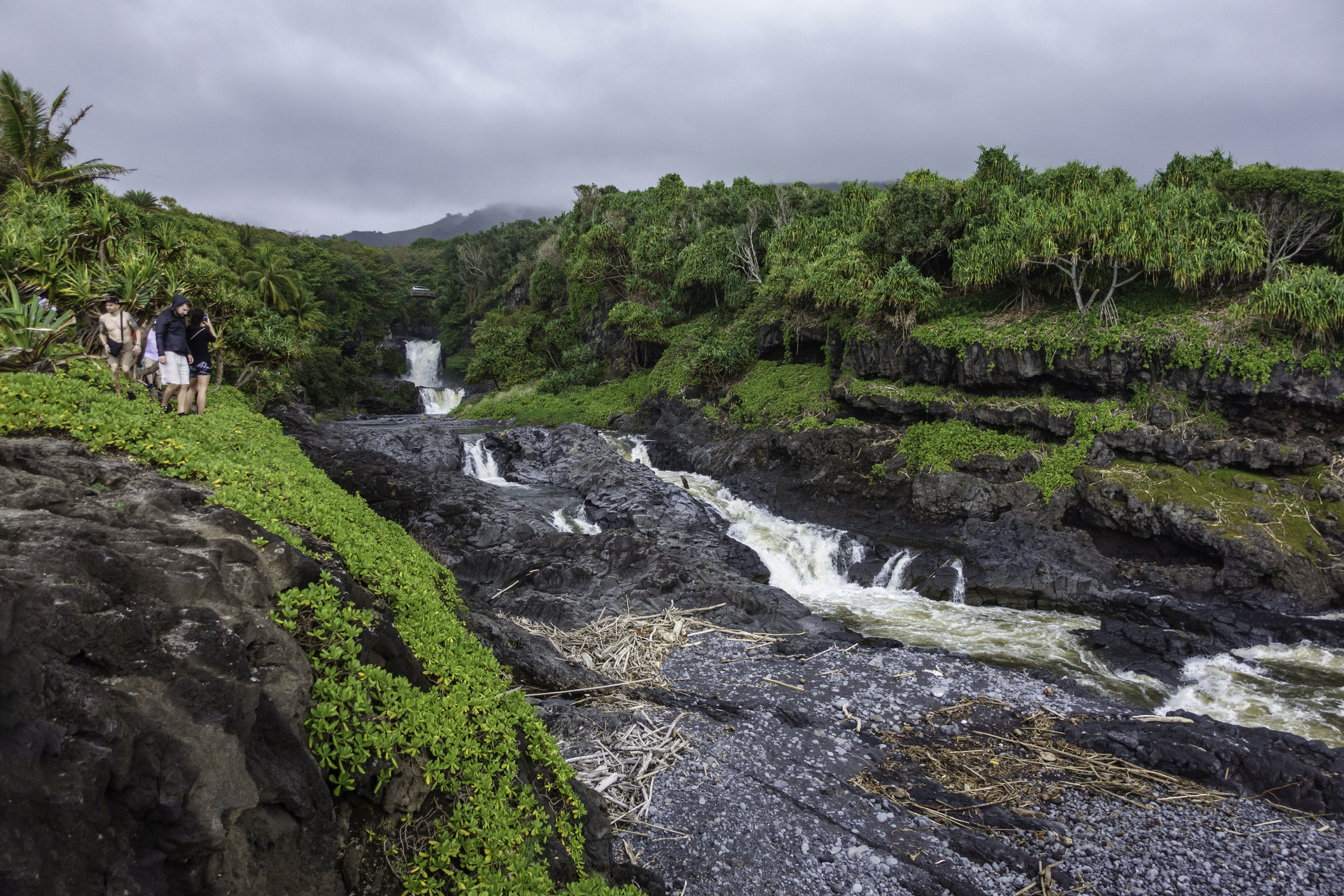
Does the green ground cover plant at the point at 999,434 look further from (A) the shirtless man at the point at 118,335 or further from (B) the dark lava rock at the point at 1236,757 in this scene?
(A) the shirtless man at the point at 118,335

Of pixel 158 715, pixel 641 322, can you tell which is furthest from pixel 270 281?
pixel 158 715

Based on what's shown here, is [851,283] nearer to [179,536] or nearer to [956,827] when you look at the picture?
[956,827]

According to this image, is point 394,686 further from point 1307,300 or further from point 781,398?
point 781,398

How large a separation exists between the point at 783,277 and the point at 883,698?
21.8 meters

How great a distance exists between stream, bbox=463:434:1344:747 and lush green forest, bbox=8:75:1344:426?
7.17 m

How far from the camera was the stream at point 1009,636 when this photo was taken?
900 cm

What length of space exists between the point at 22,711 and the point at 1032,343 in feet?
69.1

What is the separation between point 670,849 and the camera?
5105 mm

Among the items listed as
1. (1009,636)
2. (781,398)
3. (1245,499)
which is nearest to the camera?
(1009,636)

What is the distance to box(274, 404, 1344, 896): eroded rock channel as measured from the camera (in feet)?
17.4

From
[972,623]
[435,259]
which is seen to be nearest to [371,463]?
[972,623]

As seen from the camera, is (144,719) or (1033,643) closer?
(144,719)

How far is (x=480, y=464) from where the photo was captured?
22453mm

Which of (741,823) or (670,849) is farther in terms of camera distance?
(741,823)
